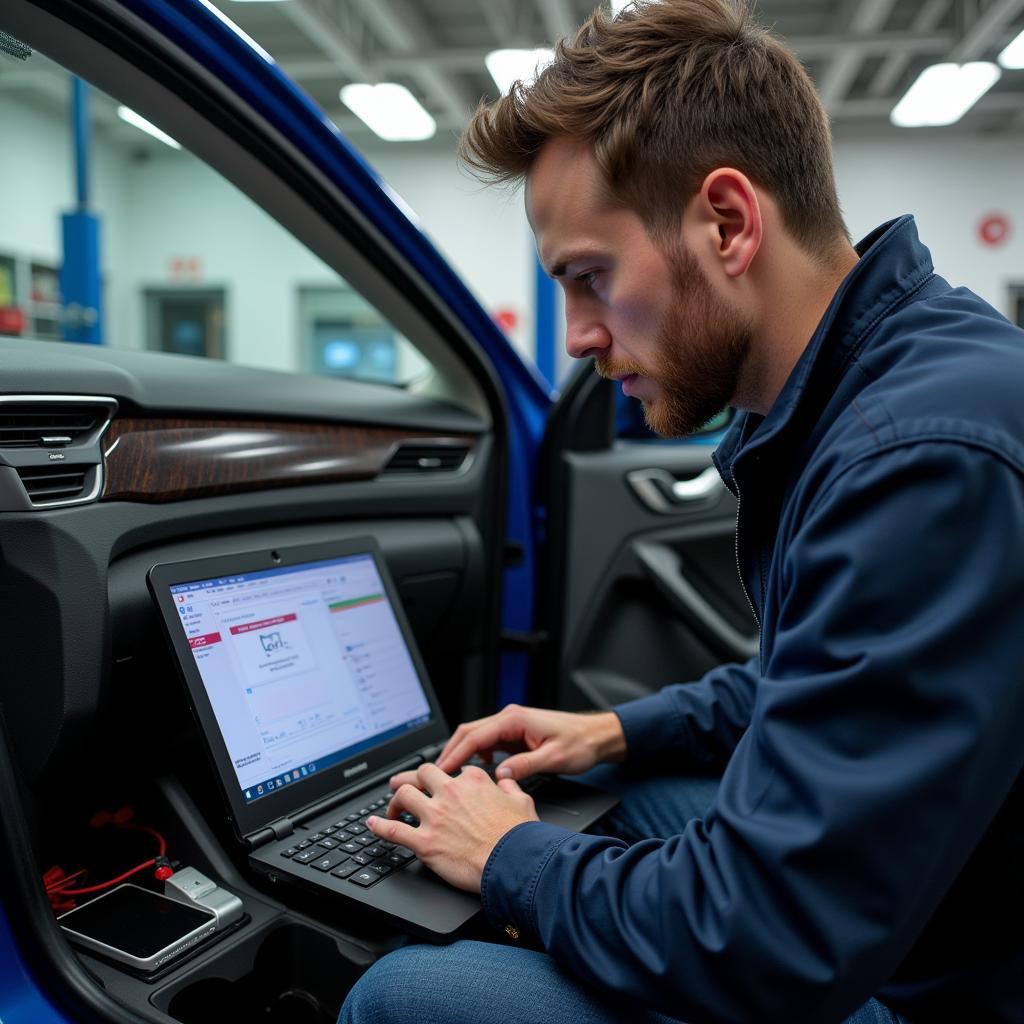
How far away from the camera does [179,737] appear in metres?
1.07

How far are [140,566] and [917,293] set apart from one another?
0.76 m

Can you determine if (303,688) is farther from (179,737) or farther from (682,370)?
(682,370)

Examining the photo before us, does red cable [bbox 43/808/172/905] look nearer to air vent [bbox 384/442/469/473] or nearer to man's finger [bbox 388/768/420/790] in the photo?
man's finger [bbox 388/768/420/790]

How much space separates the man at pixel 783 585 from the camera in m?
0.56

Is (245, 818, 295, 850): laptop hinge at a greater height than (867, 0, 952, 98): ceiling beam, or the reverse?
(867, 0, 952, 98): ceiling beam

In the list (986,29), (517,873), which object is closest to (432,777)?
(517,873)

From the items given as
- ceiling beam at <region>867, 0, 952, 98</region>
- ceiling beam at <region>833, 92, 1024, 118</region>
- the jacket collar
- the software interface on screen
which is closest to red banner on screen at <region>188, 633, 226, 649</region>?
the software interface on screen

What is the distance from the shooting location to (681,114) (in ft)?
2.58

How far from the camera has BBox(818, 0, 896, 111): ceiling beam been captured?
618 cm

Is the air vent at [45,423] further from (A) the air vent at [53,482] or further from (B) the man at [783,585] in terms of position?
(B) the man at [783,585]

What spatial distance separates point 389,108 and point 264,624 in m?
6.27

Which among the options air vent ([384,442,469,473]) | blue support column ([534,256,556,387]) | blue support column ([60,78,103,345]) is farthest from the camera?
blue support column ([534,256,556,387])

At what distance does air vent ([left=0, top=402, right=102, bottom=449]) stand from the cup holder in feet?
1.67

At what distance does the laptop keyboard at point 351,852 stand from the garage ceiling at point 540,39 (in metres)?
5.22
